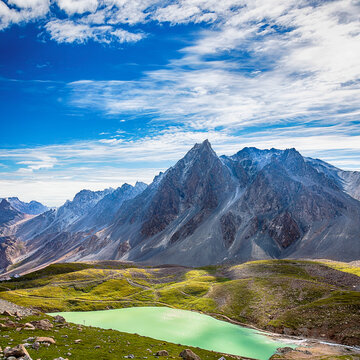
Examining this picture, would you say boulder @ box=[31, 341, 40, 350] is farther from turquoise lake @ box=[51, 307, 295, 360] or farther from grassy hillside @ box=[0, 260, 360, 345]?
grassy hillside @ box=[0, 260, 360, 345]

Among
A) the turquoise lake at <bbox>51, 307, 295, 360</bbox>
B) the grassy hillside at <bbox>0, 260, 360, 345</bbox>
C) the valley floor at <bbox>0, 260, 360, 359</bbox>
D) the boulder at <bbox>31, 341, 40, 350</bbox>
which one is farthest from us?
the grassy hillside at <bbox>0, 260, 360, 345</bbox>

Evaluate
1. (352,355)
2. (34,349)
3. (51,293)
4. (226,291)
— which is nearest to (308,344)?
Answer: (352,355)

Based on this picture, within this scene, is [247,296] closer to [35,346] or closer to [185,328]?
[185,328]

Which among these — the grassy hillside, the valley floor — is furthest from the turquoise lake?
the grassy hillside

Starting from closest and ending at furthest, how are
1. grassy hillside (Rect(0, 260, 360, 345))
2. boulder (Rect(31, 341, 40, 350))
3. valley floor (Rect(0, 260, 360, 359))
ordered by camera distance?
boulder (Rect(31, 341, 40, 350)), valley floor (Rect(0, 260, 360, 359)), grassy hillside (Rect(0, 260, 360, 345))

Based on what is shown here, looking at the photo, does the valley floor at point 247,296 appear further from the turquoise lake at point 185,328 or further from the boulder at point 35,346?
the boulder at point 35,346

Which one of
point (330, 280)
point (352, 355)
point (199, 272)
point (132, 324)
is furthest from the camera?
point (199, 272)

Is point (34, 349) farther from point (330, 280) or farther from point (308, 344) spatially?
point (330, 280)
